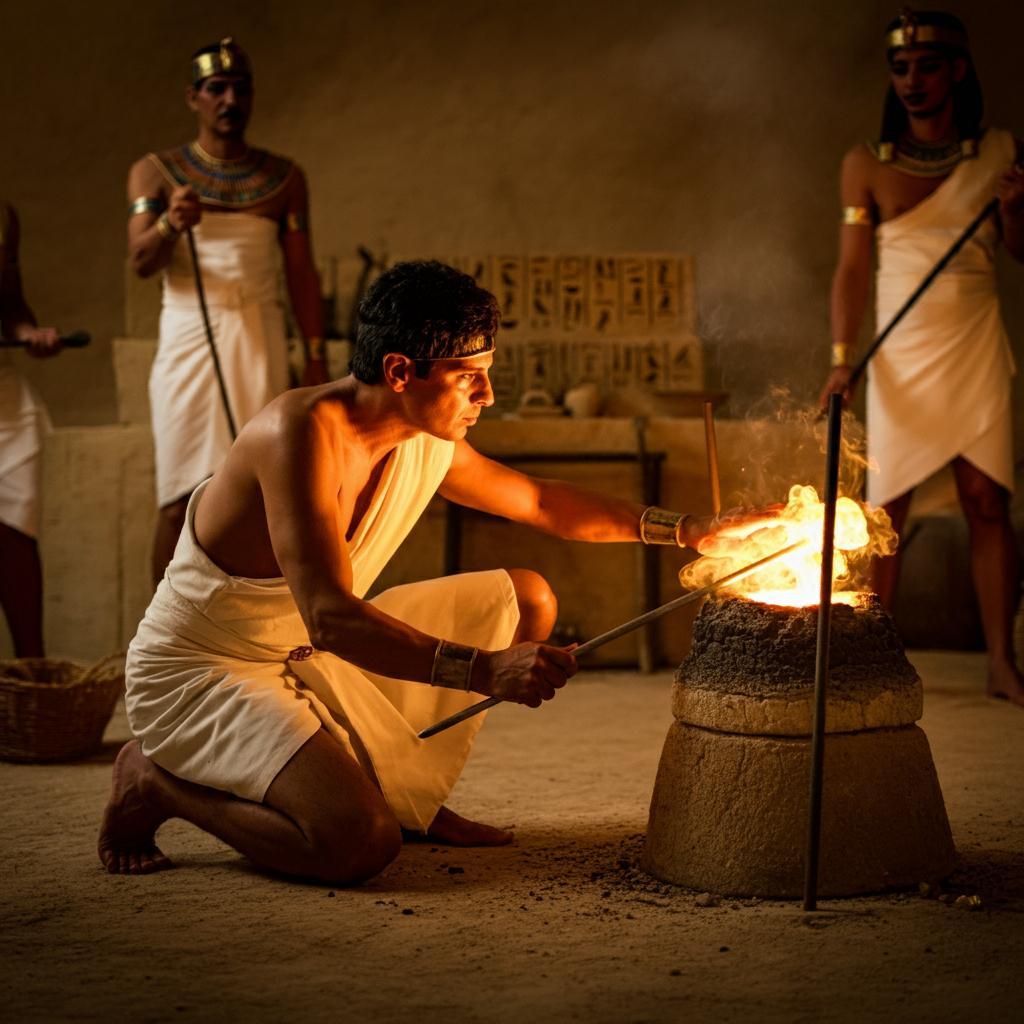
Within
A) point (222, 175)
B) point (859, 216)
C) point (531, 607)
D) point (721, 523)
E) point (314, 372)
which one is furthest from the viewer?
point (314, 372)

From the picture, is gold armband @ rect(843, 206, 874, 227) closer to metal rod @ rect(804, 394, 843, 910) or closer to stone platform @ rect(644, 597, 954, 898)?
stone platform @ rect(644, 597, 954, 898)

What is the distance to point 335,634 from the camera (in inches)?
117

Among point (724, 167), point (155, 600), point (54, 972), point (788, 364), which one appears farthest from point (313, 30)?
point (54, 972)

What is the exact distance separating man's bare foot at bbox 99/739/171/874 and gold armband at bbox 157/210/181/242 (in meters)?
2.86

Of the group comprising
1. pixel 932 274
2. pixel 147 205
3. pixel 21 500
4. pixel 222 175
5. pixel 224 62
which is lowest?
pixel 21 500

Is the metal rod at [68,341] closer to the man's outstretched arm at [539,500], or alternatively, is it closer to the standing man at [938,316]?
the man's outstretched arm at [539,500]

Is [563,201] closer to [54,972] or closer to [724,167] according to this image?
[724,167]

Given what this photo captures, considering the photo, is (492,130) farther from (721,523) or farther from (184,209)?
(721,523)

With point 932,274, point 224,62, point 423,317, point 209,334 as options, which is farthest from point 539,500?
point 224,62

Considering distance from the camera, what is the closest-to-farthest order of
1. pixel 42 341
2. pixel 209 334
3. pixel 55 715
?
pixel 55 715 < pixel 42 341 < pixel 209 334

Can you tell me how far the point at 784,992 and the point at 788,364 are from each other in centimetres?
710

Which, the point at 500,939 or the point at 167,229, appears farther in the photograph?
the point at 167,229

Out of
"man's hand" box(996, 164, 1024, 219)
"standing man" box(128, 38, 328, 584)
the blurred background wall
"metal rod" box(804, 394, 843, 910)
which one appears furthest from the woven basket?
the blurred background wall

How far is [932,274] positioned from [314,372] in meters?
2.53
